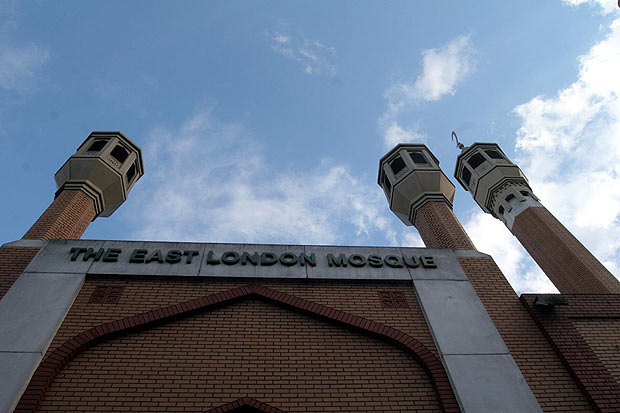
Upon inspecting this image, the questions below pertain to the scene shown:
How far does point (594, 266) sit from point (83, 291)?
14.2 meters

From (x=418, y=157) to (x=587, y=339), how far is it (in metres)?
7.95

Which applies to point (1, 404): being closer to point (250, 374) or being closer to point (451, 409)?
point (250, 374)

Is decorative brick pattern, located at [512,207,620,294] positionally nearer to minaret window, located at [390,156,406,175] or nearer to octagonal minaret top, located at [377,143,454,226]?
octagonal minaret top, located at [377,143,454,226]

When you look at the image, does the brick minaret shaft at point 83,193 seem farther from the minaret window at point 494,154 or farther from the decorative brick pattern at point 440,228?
the minaret window at point 494,154

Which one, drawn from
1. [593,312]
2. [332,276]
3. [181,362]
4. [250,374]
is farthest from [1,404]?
[593,312]

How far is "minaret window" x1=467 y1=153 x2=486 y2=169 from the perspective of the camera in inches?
773

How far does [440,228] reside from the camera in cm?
1113

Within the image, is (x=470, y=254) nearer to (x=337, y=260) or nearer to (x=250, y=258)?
(x=337, y=260)

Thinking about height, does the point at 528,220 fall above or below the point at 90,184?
above

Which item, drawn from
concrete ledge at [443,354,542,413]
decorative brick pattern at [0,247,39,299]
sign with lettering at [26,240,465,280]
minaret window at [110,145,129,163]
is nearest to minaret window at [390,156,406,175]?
sign with lettering at [26,240,465,280]

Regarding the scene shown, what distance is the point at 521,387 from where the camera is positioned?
652cm

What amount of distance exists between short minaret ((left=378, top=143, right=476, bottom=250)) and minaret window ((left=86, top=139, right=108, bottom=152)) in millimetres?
9233

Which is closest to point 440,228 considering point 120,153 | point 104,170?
point 104,170

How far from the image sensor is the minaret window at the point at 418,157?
14.2m
